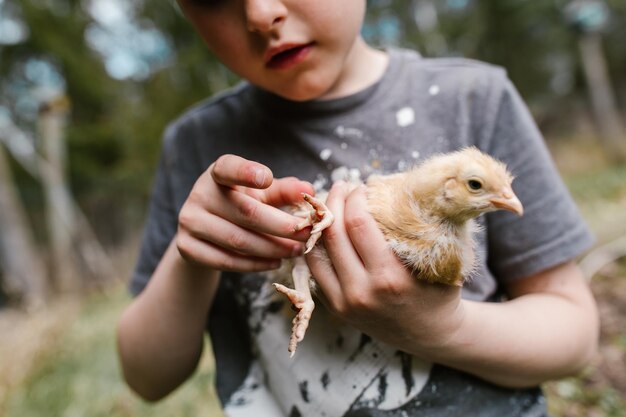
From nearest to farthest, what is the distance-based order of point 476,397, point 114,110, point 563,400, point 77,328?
point 476,397 → point 563,400 → point 77,328 → point 114,110

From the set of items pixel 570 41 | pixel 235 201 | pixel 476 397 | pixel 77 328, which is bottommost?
pixel 77 328

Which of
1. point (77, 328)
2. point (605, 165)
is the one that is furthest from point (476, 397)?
point (605, 165)

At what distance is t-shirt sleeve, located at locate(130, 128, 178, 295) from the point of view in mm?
1312

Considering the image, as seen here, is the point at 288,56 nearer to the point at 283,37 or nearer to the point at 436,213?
the point at 283,37

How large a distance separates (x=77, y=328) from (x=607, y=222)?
201 inches

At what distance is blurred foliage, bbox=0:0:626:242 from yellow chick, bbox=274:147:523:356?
9.47 meters

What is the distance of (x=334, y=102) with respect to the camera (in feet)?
3.86

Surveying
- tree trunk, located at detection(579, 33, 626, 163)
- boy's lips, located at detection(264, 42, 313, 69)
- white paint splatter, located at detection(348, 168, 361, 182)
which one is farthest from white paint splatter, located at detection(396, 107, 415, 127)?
tree trunk, located at detection(579, 33, 626, 163)

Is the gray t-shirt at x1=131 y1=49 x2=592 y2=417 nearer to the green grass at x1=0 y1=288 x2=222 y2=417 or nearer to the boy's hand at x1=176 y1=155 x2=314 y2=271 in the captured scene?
the boy's hand at x1=176 y1=155 x2=314 y2=271

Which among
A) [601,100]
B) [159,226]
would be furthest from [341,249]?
[601,100]

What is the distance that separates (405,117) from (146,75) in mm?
11868

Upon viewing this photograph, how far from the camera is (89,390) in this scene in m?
3.19

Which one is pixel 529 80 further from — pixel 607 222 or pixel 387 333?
pixel 387 333

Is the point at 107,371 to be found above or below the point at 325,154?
below
